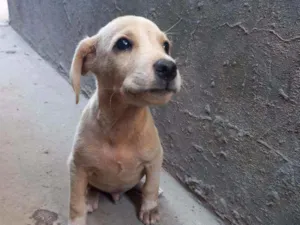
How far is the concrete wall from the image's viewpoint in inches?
53.7

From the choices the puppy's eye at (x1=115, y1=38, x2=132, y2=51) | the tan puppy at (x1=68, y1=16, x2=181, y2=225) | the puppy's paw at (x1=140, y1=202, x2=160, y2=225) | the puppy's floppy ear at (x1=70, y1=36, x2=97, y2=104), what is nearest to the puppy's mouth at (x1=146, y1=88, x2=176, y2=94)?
the tan puppy at (x1=68, y1=16, x2=181, y2=225)

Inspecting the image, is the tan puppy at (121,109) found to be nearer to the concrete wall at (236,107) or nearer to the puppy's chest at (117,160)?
the puppy's chest at (117,160)

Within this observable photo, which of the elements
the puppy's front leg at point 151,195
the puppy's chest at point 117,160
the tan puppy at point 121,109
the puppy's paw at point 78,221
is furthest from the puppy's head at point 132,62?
the puppy's paw at point 78,221

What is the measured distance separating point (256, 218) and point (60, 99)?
5.46 ft

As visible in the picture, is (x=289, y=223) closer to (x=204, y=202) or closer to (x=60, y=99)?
(x=204, y=202)

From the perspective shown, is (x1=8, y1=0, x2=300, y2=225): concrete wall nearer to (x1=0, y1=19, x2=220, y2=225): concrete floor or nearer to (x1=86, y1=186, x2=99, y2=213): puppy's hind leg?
(x1=0, y1=19, x2=220, y2=225): concrete floor

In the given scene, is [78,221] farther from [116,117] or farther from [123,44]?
[123,44]

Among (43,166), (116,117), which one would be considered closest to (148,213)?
(116,117)

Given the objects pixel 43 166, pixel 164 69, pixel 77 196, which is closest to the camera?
pixel 164 69

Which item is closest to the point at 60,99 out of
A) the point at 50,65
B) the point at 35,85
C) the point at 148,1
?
the point at 35,85

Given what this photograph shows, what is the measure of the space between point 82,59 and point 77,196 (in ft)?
1.77

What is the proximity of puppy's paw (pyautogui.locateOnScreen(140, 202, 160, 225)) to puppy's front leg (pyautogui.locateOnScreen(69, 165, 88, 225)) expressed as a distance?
26 centimetres

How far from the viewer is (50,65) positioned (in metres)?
3.27

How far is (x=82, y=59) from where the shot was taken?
1.39 meters
